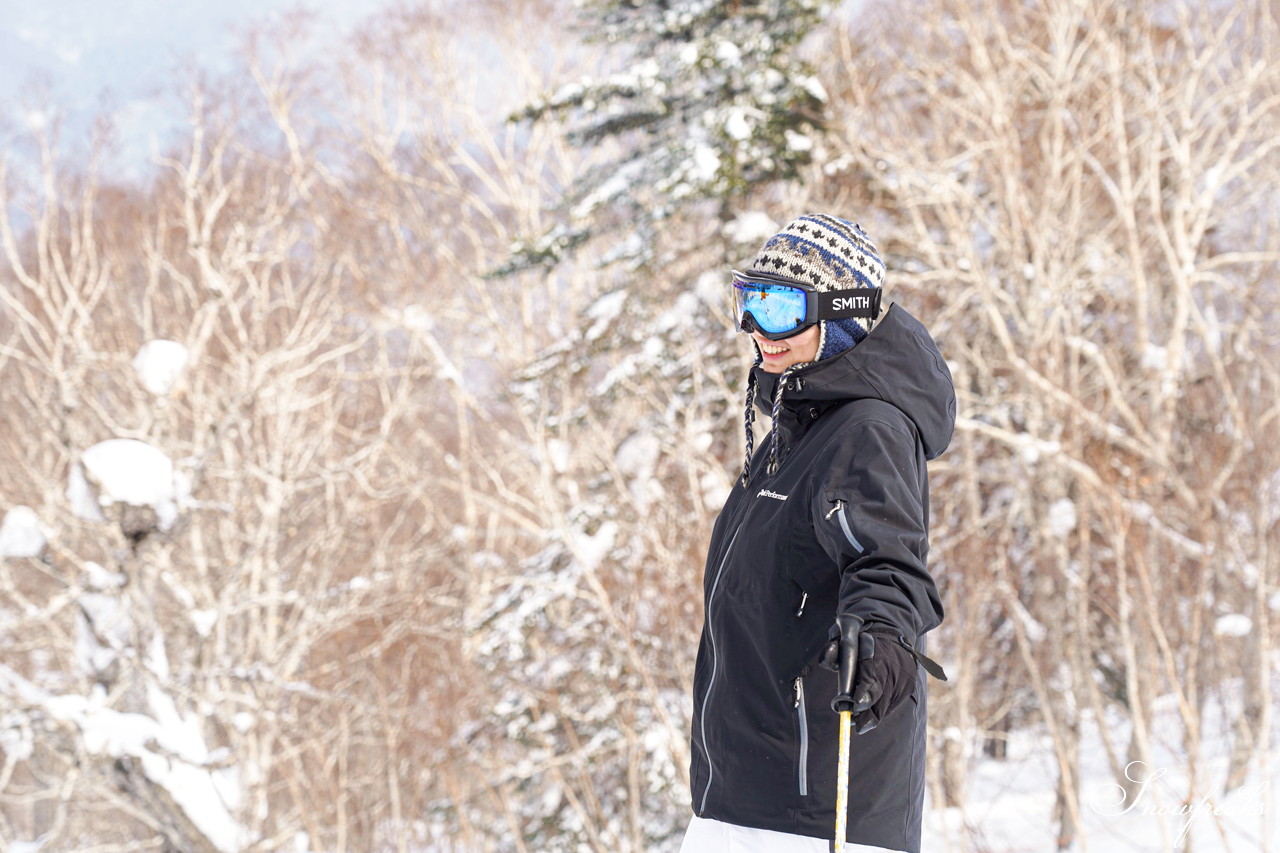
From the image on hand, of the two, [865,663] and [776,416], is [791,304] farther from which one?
[865,663]

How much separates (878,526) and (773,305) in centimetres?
49

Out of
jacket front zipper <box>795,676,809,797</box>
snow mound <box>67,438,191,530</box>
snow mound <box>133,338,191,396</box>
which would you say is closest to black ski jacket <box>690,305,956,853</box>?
jacket front zipper <box>795,676,809,797</box>

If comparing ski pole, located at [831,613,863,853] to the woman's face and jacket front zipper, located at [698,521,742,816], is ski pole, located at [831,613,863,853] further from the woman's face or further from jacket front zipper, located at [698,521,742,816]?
the woman's face

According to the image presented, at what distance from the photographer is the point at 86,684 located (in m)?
6.04

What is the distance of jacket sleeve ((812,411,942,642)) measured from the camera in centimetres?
147

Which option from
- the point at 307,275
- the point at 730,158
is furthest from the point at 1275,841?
the point at 307,275

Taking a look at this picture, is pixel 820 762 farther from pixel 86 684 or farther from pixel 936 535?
pixel 936 535

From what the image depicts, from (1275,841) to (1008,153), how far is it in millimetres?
5362

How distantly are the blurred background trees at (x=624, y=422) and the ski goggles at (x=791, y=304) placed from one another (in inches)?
88.4

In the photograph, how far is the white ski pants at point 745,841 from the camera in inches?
64.3

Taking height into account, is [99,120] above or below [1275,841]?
above

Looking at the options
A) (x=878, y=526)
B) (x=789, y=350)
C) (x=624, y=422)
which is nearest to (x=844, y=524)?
(x=878, y=526)

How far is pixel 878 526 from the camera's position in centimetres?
151

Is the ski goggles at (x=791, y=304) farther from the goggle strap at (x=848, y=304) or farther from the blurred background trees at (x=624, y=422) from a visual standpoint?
the blurred background trees at (x=624, y=422)
